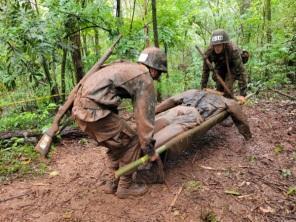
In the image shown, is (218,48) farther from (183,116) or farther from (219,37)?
(183,116)

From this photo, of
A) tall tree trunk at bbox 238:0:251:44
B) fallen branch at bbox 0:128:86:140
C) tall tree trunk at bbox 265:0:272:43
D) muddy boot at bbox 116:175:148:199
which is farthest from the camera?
tall tree trunk at bbox 238:0:251:44

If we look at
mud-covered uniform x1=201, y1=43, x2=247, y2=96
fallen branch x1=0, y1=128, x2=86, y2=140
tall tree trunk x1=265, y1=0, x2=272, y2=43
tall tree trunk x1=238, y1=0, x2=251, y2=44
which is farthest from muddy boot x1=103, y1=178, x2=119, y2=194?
tall tree trunk x1=238, y1=0, x2=251, y2=44

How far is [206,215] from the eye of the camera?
3523 millimetres

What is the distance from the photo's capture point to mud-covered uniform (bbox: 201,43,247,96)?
5996 millimetres

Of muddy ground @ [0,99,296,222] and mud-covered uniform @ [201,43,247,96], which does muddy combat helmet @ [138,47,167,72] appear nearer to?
muddy ground @ [0,99,296,222]

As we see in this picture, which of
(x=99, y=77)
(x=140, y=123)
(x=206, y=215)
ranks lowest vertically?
(x=206, y=215)

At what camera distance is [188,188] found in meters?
4.05

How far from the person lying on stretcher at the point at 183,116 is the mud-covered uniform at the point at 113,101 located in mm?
645

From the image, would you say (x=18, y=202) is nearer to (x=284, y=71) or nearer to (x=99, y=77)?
(x=99, y=77)

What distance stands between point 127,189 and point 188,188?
0.77 metres

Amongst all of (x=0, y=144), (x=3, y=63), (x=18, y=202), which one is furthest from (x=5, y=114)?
(x=18, y=202)

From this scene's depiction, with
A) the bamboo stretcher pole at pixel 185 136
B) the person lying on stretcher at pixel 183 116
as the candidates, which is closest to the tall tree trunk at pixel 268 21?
the person lying on stretcher at pixel 183 116

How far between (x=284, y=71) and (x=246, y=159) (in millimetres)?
5510

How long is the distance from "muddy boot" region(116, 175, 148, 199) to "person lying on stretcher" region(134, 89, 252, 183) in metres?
0.15
